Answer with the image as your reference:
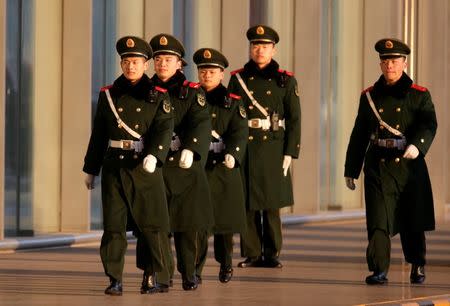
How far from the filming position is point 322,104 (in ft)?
94.3

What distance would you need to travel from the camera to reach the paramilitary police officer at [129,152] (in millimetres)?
14477

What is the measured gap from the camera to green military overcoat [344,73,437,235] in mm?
16188

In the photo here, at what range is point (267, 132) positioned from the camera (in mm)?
17922

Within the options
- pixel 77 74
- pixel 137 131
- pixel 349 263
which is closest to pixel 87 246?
pixel 77 74

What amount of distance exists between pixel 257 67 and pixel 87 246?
3946 mm


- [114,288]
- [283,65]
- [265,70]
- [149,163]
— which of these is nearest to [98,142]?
[149,163]

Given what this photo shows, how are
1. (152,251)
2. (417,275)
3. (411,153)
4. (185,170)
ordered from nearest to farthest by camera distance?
(152,251)
(185,170)
(411,153)
(417,275)

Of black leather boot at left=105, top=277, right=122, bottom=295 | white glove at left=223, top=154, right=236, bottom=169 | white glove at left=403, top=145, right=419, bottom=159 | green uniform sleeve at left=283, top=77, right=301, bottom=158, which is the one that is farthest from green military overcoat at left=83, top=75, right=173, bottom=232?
green uniform sleeve at left=283, top=77, right=301, bottom=158

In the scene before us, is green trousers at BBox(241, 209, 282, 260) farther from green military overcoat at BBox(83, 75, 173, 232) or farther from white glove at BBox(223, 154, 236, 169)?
green military overcoat at BBox(83, 75, 173, 232)

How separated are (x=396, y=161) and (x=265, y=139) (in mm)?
2032

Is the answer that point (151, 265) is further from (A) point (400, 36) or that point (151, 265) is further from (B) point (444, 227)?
(A) point (400, 36)

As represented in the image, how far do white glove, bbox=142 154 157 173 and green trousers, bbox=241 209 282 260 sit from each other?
375 cm

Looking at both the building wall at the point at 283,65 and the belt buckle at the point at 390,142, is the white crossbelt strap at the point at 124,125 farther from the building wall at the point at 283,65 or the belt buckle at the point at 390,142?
the building wall at the point at 283,65

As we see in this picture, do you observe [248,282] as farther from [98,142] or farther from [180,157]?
[98,142]
